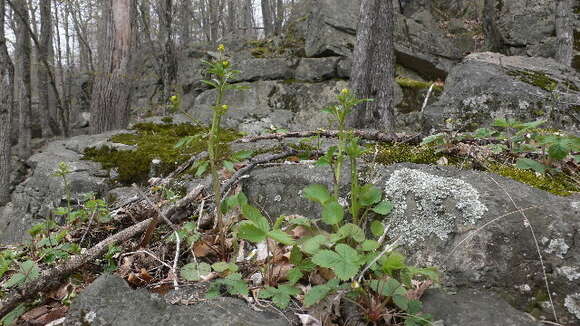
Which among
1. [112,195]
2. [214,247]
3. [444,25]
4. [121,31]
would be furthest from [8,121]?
[444,25]

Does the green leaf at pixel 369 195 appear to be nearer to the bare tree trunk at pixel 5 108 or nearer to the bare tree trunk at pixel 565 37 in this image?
the bare tree trunk at pixel 5 108

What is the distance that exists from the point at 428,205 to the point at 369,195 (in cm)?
28

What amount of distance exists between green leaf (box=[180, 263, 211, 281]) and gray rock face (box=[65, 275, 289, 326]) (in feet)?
0.36

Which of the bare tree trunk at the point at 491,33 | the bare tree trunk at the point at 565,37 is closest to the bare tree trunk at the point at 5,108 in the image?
the bare tree trunk at the point at 565,37

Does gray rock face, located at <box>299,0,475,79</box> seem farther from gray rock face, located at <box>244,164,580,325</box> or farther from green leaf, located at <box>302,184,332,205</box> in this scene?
green leaf, located at <box>302,184,332,205</box>

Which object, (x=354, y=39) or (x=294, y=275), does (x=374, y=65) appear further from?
(x=294, y=275)

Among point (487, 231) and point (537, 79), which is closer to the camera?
point (487, 231)

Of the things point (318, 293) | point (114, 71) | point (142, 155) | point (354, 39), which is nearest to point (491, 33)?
point (354, 39)

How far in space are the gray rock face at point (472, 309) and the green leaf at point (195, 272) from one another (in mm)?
760

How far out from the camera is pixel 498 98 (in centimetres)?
371

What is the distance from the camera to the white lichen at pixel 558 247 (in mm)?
1275

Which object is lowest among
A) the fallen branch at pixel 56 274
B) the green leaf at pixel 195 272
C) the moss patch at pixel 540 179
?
the fallen branch at pixel 56 274

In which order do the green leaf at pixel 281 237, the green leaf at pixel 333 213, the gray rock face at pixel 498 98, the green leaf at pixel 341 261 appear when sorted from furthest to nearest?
the gray rock face at pixel 498 98
the green leaf at pixel 333 213
the green leaf at pixel 281 237
the green leaf at pixel 341 261

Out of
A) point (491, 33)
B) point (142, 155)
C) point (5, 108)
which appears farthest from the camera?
point (491, 33)
